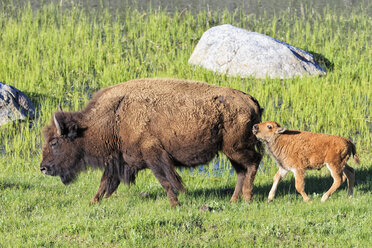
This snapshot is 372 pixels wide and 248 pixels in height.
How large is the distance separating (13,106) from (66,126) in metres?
4.29

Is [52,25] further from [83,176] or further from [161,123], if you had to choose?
[161,123]

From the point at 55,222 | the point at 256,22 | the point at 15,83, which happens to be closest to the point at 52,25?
the point at 15,83

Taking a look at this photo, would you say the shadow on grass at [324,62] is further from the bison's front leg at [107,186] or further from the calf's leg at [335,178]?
the bison's front leg at [107,186]

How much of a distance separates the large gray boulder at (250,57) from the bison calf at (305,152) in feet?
18.3

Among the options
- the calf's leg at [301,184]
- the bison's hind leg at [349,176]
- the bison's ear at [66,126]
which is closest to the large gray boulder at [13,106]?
the bison's ear at [66,126]

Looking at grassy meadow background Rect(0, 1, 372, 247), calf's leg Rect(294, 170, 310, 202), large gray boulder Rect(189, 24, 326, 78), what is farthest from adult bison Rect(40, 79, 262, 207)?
large gray boulder Rect(189, 24, 326, 78)

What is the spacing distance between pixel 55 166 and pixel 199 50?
7124mm

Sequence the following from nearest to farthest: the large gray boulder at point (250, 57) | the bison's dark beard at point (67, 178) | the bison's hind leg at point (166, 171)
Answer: the bison's hind leg at point (166, 171), the bison's dark beard at point (67, 178), the large gray boulder at point (250, 57)

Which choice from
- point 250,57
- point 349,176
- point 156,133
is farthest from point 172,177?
point 250,57

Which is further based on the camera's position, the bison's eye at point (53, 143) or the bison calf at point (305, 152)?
the bison's eye at point (53, 143)

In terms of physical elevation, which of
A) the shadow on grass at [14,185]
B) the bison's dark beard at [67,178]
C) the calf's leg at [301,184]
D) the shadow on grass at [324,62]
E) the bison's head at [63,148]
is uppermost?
the bison's head at [63,148]

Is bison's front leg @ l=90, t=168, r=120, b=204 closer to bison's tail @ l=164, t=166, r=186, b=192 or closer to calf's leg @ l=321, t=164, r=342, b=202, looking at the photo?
bison's tail @ l=164, t=166, r=186, b=192

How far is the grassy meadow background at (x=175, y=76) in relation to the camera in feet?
22.8

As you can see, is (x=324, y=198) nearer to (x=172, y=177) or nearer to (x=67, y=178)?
(x=172, y=177)
